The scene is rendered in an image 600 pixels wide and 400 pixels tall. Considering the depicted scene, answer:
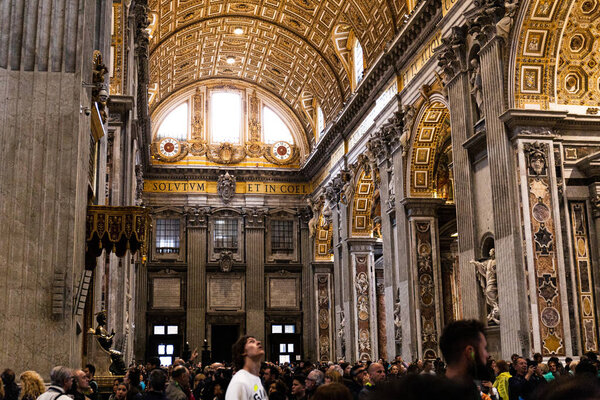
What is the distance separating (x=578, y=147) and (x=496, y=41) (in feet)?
8.75

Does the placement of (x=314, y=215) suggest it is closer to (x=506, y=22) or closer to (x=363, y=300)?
(x=363, y=300)

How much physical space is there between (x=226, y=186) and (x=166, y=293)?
5503mm

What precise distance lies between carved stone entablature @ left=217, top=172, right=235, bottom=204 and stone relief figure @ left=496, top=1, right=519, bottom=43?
20.3 metres

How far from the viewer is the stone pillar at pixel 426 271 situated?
19.9m

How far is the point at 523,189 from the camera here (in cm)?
1372

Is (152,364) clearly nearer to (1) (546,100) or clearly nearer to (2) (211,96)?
(1) (546,100)

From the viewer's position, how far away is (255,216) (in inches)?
1309

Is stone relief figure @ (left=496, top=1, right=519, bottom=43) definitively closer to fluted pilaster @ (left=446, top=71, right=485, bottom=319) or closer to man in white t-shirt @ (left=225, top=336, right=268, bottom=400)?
fluted pilaster @ (left=446, top=71, right=485, bottom=319)

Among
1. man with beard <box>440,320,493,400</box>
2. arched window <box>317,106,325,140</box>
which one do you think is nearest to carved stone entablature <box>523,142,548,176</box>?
man with beard <box>440,320,493,400</box>

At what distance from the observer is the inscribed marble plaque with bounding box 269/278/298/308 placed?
108ft

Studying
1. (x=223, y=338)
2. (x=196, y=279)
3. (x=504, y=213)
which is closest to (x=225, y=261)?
→ (x=196, y=279)

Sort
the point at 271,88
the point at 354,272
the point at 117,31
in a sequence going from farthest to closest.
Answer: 1. the point at 271,88
2. the point at 354,272
3. the point at 117,31

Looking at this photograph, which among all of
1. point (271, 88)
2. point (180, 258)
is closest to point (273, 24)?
point (271, 88)

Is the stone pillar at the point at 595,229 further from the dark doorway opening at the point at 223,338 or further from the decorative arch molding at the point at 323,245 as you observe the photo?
the dark doorway opening at the point at 223,338
